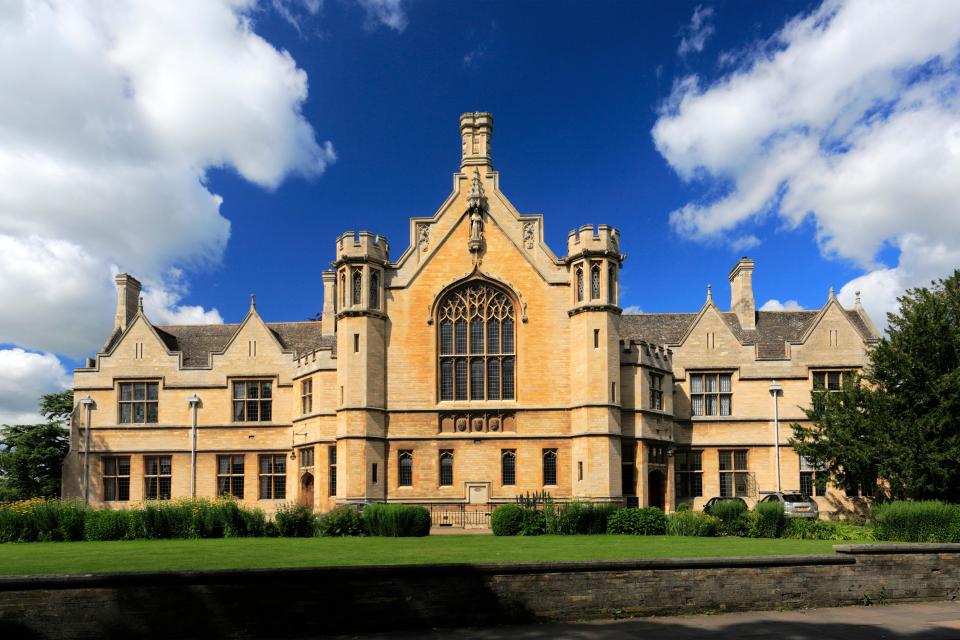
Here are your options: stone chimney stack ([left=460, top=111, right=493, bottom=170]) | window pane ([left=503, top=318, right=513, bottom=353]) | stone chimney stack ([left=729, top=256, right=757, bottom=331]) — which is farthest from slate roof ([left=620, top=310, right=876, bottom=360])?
stone chimney stack ([left=460, top=111, right=493, bottom=170])

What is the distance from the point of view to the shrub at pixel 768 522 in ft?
77.6

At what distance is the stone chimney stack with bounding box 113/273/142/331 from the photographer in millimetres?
41312

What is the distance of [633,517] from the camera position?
25.8m

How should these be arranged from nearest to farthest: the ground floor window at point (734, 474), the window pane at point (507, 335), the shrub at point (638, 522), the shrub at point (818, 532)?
the shrub at point (818, 532), the shrub at point (638, 522), the window pane at point (507, 335), the ground floor window at point (734, 474)

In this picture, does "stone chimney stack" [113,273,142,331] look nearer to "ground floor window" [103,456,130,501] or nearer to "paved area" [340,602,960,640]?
"ground floor window" [103,456,130,501]

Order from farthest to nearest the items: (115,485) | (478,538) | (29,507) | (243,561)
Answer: (115,485) < (29,507) < (478,538) < (243,561)

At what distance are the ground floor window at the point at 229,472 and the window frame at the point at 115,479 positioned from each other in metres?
4.53

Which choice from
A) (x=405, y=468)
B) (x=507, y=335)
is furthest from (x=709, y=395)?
(x=405, y=468)

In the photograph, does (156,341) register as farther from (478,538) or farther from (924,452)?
(924,452)

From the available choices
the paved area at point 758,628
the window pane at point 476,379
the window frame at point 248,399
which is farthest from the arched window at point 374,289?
the paved area at point 758,628

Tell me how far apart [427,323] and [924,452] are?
778 inches

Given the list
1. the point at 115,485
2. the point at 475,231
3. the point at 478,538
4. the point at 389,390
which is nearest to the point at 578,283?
the point at 475,231

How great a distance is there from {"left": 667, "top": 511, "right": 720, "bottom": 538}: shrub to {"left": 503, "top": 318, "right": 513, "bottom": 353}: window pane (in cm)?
1083

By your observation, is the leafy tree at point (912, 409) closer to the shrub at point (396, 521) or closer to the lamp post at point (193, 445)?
the shrub at point (396, 521)
